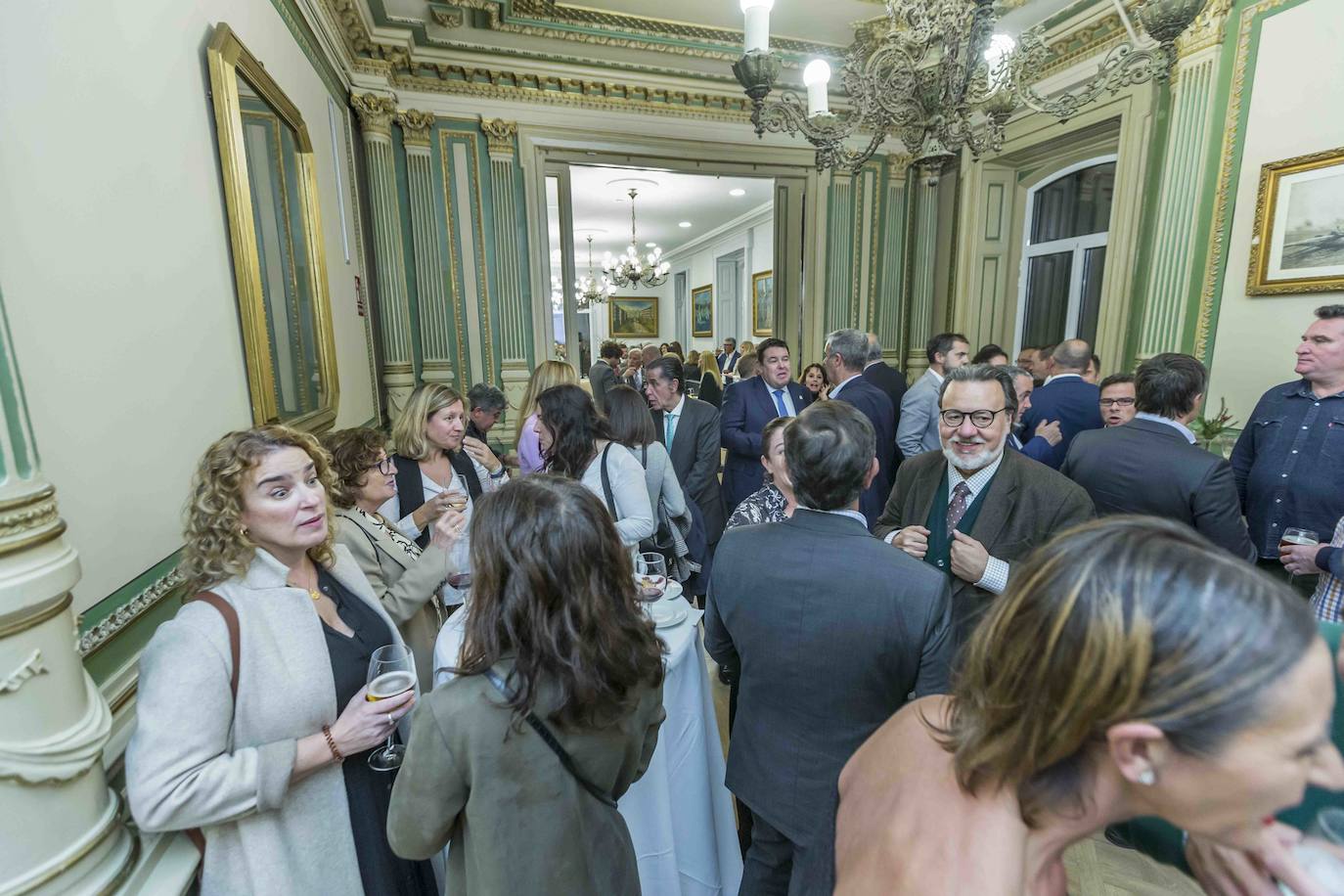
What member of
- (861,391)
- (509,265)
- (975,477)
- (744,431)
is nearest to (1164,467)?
(975,477)

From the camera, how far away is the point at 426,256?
17.0 feet

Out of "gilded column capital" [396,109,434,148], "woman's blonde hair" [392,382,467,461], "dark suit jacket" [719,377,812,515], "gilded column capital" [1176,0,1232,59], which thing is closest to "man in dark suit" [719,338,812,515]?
"dark suit jacket" [719,377,812,515]

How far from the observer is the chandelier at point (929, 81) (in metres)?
2.57

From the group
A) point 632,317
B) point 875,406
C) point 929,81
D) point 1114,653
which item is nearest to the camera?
point 1114,653

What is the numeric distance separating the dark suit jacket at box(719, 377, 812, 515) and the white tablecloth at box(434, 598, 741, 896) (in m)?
1.78

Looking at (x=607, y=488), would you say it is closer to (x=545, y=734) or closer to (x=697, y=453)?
(x=697, y=453)

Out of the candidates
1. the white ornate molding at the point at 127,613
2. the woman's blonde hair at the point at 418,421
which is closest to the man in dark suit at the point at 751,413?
the woman's blonde hair at the point at 418,421

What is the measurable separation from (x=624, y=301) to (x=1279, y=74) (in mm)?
14409

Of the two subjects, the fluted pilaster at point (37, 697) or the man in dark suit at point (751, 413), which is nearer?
the fluted pilaster at point (37, 697)

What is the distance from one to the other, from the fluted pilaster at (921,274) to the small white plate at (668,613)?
5.56 m

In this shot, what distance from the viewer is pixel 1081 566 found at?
0.63 meters

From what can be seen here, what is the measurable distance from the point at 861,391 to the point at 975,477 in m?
1.69

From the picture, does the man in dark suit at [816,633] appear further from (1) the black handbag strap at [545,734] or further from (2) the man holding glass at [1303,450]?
(2) the man holding glass at [1303,450]

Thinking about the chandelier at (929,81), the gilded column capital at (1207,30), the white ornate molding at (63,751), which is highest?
the gilded column capital at (1207,30)
